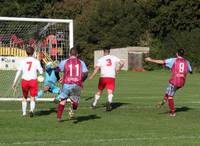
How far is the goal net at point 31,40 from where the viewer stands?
25672mm

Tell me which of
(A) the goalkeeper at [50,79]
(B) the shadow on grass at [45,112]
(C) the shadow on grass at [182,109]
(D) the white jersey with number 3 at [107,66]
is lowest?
(C) the shadow on grass at [182,109]

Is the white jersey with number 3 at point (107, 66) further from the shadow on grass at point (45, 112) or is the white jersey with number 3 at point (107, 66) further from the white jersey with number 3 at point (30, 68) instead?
the white jersey with number 3 at point (30, 68)

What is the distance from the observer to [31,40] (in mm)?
26375

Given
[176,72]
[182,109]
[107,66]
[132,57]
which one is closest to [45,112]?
[107,66]

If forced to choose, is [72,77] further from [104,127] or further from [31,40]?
[31,40]

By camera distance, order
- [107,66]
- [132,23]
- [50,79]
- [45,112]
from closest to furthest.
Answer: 1. [45,112]
2. [107,66]
3. [50,79]
4. [132,23]

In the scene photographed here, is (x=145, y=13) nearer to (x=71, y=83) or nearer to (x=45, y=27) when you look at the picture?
(x=45, y=27)

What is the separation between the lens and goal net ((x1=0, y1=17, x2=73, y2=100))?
84.2ft

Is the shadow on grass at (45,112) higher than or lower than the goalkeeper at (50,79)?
lower

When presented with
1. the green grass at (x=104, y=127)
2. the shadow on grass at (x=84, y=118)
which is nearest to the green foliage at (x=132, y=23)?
the green grass at (x=104, y=127)

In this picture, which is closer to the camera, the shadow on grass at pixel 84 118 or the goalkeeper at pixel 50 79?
the shadow on grass at pixel 84 118

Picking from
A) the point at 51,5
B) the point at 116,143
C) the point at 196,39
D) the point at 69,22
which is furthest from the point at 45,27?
the point at 51,5

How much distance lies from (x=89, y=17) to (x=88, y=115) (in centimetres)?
6667

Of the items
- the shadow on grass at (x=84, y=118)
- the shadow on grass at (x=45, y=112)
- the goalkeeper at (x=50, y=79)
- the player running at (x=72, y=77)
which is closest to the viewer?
the player running at (x=72, y=77)
